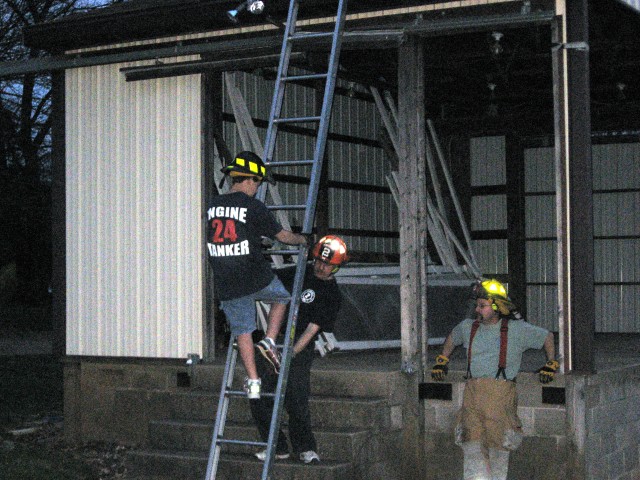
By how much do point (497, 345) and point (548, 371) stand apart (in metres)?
0.69

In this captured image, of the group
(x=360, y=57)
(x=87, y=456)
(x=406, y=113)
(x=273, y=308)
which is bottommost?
(x=87, y=456)

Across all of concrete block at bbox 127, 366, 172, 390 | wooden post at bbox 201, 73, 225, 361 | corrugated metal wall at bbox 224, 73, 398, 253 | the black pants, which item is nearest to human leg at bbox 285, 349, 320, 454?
the black pants

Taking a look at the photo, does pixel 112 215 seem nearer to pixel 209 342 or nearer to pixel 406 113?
pixel 209 342

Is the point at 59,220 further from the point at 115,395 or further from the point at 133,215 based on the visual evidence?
the point at 115,395

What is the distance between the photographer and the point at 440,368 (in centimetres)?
991

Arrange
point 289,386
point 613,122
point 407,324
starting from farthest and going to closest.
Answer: point 613,122, point 407,324, point 289,386

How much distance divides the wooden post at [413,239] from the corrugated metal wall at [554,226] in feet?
20.0

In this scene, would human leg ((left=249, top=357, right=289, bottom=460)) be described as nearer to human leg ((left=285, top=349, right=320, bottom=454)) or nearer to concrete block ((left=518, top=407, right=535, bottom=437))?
human leg ((left=285, top=349, right=320, bottom=454))

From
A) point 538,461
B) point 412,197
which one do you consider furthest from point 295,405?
point 412,197

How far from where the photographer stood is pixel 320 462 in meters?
9.47

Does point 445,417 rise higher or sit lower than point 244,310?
lower

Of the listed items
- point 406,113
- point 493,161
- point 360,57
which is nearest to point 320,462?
point 406,113

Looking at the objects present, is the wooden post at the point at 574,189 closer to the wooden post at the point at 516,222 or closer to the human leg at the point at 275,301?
the human leg at the point at 275,301

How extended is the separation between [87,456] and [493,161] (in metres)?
7.52
